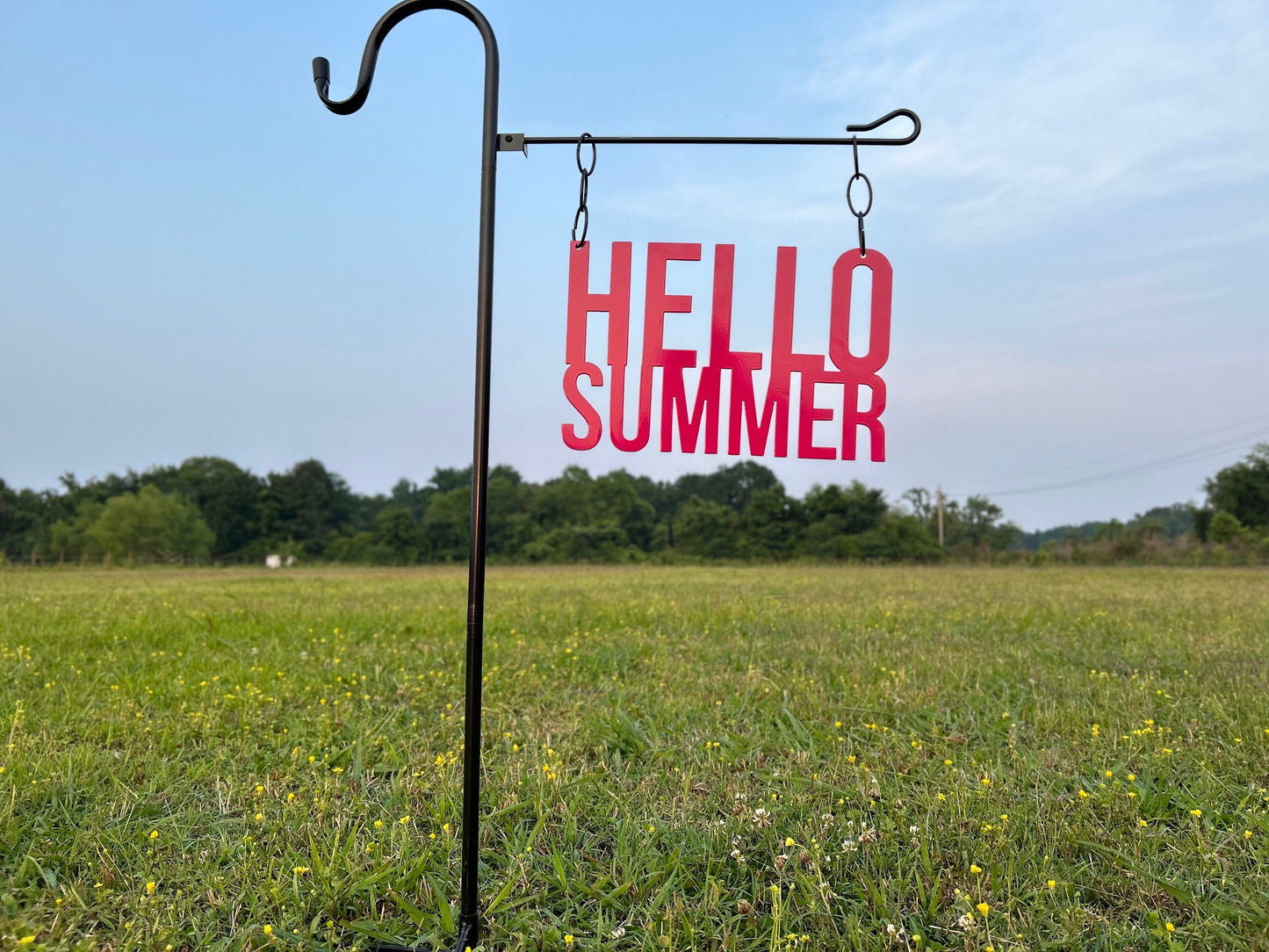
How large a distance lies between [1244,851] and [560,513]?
4023 centimetres

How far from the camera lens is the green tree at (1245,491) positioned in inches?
1467

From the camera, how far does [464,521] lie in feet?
134

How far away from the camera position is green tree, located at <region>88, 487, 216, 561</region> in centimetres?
4416

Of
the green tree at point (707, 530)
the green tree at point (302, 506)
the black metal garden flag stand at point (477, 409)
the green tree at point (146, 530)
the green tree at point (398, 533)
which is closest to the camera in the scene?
the black metal garden flag stand at point (477, 409)

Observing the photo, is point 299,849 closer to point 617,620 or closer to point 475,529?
point 475,529

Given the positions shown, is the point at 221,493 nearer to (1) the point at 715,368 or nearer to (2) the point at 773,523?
(2) the point at 773,523

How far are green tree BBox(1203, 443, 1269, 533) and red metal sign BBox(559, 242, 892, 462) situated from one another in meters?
45.4

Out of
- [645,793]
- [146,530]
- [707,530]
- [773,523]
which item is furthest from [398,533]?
[645,793]

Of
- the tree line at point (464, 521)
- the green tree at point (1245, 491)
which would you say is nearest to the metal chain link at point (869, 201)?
the tree line at point (464, 521)

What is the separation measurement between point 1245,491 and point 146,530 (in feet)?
204

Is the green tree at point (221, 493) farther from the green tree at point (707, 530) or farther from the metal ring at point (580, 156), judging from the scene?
the metal ring at point (580, 156)

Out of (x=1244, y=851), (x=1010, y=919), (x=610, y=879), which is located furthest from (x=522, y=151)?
(x=1244, y=851)

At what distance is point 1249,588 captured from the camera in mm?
13523

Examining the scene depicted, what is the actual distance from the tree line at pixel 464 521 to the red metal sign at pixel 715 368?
86.5ft
